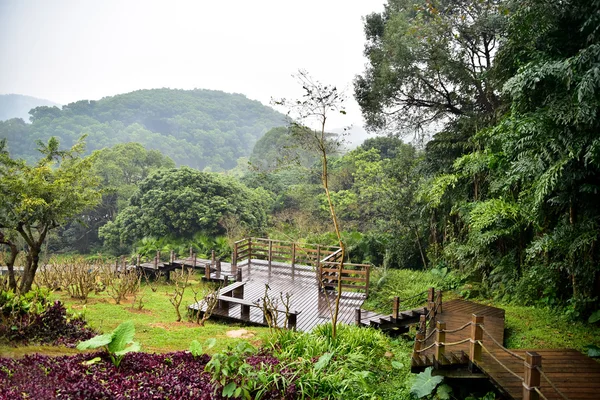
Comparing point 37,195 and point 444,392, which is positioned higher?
point 37,195

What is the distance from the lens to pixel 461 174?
30.9ft

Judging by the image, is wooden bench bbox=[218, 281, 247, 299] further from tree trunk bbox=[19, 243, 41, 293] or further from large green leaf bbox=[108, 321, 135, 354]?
large green leaf bbox=[108, 321, 135, 354]

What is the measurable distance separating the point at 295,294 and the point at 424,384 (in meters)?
5.80

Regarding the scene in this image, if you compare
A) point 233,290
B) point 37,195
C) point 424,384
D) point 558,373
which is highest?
point 37,195

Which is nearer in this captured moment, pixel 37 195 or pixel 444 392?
pixel 444 392

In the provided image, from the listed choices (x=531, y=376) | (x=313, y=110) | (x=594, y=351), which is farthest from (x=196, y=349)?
(x=594, y=351)

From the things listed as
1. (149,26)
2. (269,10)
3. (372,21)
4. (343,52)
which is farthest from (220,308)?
(149,26)

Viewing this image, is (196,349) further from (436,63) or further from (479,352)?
(436,63)

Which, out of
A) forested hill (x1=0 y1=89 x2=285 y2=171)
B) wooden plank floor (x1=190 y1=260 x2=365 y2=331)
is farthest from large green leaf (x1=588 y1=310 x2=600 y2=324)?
forested hill (x1=0 y1=89 x2=285 y2=171)

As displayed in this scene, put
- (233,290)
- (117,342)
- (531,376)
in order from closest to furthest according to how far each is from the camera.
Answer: (531,376) < (117,342) < (233,290)

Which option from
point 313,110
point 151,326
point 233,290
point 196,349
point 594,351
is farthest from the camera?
point 233,290

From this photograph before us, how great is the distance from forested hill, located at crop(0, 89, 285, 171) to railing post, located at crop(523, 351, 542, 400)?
4192 cm

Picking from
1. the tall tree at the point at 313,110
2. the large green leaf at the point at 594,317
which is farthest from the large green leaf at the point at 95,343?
the large green leaf at the point at 594,317

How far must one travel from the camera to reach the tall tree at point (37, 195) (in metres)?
7.63
